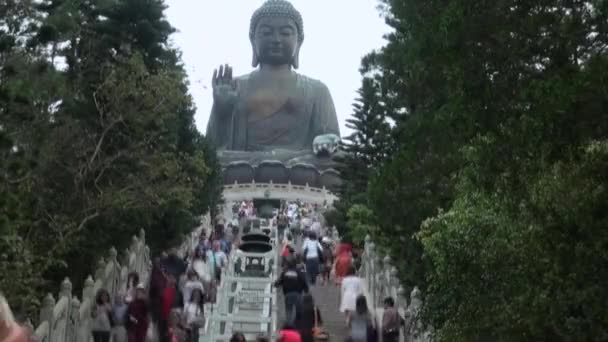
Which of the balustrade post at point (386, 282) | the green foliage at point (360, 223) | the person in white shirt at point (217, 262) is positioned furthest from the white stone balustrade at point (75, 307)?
the green foliage at point (360, 223)

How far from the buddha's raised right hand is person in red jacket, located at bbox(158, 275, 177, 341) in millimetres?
34784

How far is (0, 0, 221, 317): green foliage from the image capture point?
1266cm

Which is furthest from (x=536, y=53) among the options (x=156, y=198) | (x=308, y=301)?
(x=156, y=198)

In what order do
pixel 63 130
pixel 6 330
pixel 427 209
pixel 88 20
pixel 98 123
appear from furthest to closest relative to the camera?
pixel 88 20 < pixel 98 123 < pixel 63 130 < pixel 427 209 < pixel 6 330

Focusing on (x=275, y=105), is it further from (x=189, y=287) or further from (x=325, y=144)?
(x=189, y=287)

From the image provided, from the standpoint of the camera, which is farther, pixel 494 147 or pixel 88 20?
pixel 88 20

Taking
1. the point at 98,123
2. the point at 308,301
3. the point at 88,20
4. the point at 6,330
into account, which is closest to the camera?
the point at 6,330

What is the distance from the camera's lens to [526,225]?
28.0 ft

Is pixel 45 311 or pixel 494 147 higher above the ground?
pixel 494 147

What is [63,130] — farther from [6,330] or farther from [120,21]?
[6,330]

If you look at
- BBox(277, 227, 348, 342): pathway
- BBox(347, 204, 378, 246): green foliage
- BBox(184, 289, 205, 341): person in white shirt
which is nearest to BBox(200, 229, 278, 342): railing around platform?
BBox(277, 227, 348, 342): pathway

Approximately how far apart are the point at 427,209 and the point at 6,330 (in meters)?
11.3

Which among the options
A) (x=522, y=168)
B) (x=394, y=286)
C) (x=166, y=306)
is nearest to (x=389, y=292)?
(x=394, y=286)

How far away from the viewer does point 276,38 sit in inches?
1887
